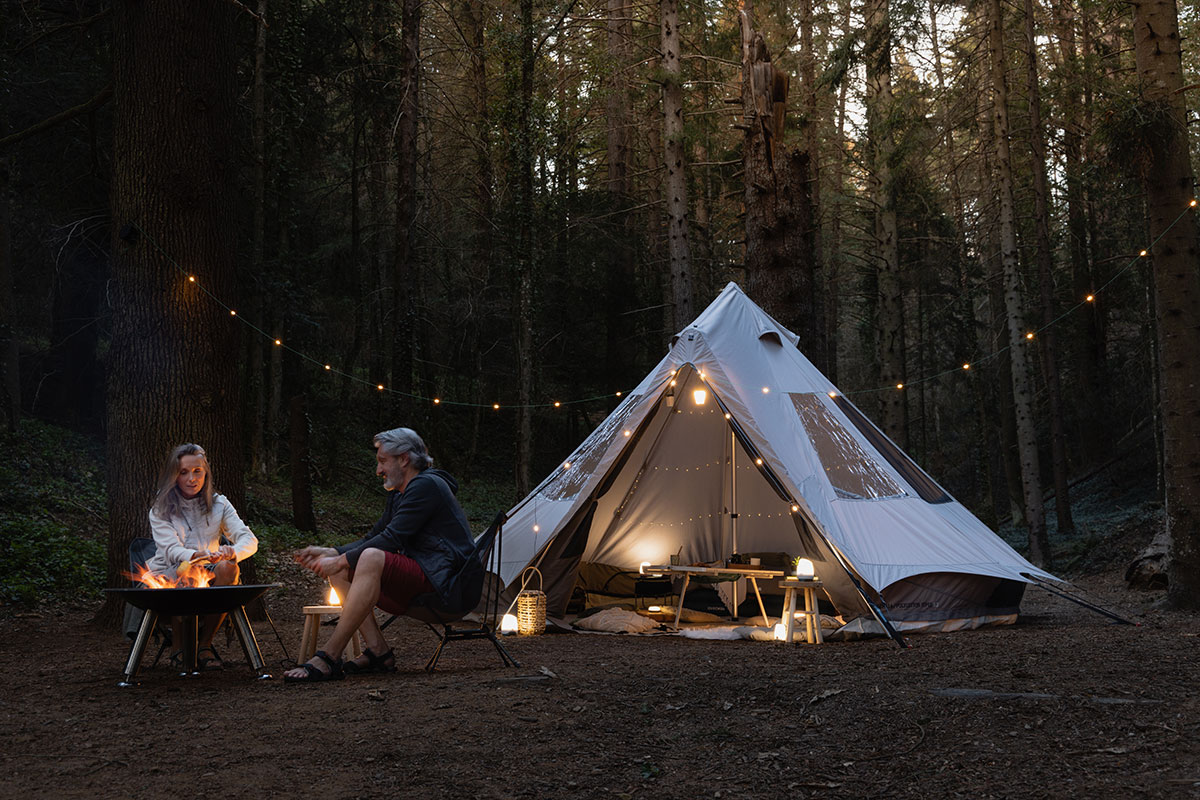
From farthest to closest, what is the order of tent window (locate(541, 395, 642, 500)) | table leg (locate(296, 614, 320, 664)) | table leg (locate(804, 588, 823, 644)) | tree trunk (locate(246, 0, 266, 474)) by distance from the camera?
tree trunk (locate(246, 0, 266, 474)) → tent window (locate(541, 395, 642, 500)) → table leg (locate(804, 588, 823, 644)) → table leg (locate(296, 614, 320, 664))

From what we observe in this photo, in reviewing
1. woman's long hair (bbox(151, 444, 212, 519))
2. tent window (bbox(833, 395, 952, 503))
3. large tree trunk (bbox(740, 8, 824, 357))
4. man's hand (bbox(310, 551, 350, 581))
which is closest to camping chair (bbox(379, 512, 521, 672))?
man's hand (bbox(310, 551, 350, 581))

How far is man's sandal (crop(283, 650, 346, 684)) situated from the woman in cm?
59

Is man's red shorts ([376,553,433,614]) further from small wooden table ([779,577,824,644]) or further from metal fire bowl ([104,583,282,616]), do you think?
small wooden table ([779,577,824,644])

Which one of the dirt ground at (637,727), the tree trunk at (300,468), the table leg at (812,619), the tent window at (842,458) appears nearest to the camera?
the dirt ground at (637,727)

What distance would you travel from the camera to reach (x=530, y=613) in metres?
6.30

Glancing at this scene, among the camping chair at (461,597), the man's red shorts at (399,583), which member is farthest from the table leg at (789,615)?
the man's red shorts at (399,583)

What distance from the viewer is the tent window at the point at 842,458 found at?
641 cm

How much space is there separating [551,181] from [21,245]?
25.5 feet

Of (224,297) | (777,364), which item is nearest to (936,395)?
(777,364)

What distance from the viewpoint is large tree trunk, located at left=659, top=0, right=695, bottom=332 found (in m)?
11.0

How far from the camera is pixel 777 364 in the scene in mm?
7023

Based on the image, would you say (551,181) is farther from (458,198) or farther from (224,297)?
(224,297)

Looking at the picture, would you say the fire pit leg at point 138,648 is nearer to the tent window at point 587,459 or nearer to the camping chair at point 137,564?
the camping chair at point 137,564

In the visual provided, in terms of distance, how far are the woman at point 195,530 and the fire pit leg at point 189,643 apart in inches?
4.0
